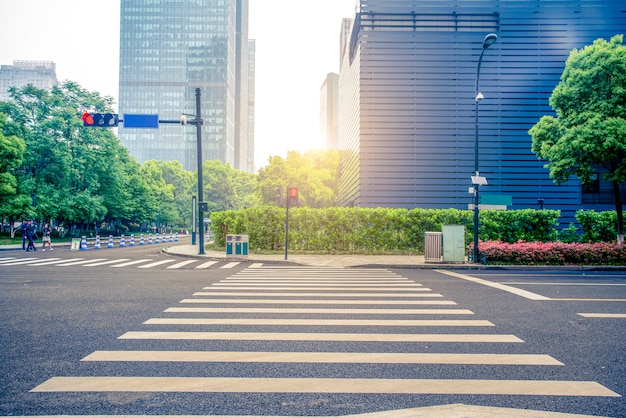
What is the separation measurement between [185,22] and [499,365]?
18280cm

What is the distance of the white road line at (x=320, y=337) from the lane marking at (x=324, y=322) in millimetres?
614

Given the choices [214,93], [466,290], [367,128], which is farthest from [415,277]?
[214,93]

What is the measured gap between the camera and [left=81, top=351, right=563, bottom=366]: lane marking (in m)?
4.78

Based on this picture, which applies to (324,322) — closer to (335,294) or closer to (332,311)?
(332,311)

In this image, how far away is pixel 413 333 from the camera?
608 centimetres

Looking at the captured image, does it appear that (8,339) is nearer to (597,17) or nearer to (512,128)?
(512,128)

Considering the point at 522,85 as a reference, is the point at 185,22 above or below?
above

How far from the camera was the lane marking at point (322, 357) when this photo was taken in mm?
4781

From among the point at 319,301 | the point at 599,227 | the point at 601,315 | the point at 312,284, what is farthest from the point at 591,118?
the point at 319,301

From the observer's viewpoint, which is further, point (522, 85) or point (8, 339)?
point (522, 85)

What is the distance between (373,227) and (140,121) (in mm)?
12899

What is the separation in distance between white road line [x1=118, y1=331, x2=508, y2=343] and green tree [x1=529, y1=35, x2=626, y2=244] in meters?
16.2

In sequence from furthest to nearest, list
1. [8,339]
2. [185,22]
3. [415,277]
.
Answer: [185,22] → [415,277] → [8,339]

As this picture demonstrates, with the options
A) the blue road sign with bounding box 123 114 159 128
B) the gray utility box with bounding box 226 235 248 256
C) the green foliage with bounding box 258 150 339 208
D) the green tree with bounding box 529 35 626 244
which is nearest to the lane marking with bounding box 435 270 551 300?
the green tree with bounding box 529 35 626 244
